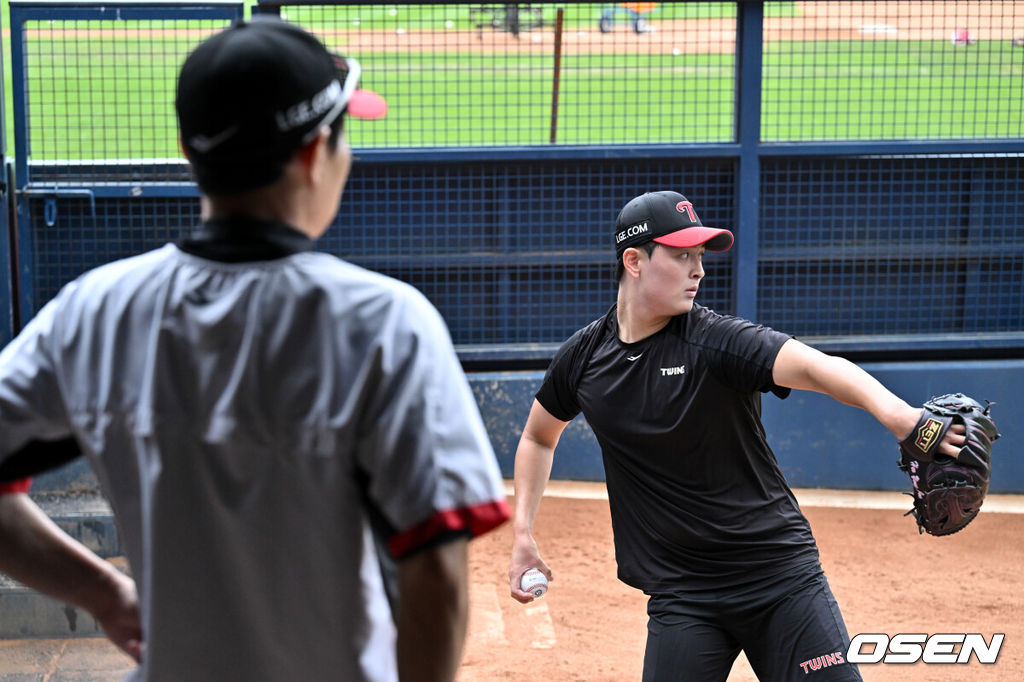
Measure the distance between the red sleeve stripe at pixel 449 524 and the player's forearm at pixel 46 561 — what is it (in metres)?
0.54

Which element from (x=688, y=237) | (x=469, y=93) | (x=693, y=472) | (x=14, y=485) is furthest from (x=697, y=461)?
(x=469, y=93)

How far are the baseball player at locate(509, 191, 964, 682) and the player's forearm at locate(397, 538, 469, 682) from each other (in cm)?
196

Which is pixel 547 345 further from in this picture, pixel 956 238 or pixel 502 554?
pixel 956 238

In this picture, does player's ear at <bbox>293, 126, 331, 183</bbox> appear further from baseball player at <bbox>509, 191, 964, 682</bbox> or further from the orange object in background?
the orange object in background

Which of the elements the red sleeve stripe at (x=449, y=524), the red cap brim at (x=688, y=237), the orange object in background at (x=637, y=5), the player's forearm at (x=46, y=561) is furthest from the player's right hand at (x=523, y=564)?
the orange object in background at (x=637, y=5)

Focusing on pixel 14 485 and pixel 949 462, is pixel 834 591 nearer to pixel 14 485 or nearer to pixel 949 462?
pixel 949 462

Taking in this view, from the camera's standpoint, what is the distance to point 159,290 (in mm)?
1521

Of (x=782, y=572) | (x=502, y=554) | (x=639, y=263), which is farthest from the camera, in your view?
(x=502, y=554)

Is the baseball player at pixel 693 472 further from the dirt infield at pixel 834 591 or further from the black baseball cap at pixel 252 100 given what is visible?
the black baseball cap at pixel 252 100

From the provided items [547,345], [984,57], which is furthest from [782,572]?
[984,57]

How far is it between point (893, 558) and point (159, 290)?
6.07 meters

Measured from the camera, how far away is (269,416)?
1.44 metres

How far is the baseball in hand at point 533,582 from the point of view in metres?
3.62

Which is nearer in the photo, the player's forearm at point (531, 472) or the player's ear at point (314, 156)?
the player's ear at point (314, 156)
